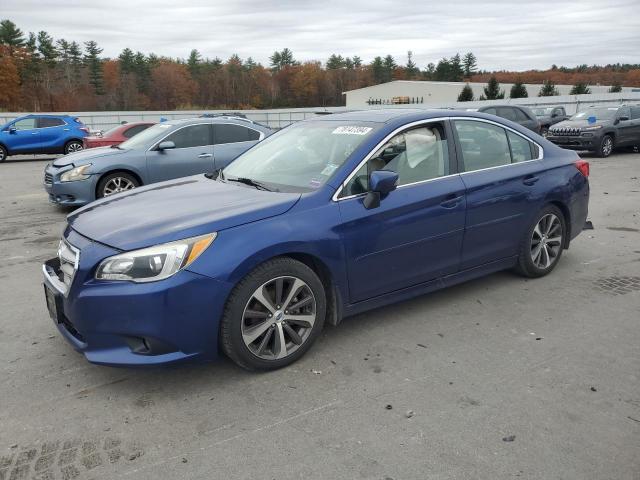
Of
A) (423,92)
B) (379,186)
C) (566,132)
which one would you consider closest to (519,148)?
(379,186)

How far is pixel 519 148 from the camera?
523 centimetres

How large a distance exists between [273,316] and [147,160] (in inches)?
270

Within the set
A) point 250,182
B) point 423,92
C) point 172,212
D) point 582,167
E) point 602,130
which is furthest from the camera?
point 423,92

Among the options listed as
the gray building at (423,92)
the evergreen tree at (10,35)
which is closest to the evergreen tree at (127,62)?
the evergreen tree at (10,35)

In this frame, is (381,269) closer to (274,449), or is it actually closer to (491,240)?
A: (491,240)

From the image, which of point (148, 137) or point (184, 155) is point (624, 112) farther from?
point (148, 137)

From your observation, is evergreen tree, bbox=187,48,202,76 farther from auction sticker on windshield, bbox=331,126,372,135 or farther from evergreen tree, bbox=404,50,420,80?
auction sticker on windshield, bbox=331,126,372,135

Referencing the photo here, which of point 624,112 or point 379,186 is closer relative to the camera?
point 379,186

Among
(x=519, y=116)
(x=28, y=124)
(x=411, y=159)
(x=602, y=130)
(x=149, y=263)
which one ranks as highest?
(x=28, y=124)

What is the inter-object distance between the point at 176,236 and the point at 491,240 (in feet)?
9.10

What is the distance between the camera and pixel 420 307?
480cm

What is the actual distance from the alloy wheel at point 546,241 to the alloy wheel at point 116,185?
6839 millimetres

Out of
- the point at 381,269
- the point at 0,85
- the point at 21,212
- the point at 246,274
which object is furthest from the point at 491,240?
the point at 0,85

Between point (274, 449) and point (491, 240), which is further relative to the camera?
point (491, 240)
